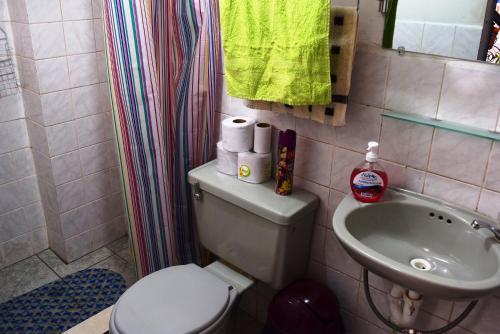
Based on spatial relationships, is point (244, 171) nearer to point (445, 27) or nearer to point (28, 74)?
point (445, 27)

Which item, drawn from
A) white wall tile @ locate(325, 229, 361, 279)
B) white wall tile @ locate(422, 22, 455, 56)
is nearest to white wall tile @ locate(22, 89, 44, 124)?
white wall tile @ locate(325, 229, 361, 279)

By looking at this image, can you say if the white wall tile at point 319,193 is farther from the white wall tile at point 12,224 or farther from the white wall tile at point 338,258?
the white wall tile at point 12,224

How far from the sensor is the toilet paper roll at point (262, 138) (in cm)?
162

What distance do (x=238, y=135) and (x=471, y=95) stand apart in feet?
2.58

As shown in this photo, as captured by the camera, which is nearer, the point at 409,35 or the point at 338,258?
the point at 409,35

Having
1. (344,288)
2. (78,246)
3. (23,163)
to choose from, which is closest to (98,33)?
(23,163)

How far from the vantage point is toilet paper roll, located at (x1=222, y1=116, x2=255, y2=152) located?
1.63m

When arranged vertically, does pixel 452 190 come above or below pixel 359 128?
below

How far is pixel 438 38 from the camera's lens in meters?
1.23

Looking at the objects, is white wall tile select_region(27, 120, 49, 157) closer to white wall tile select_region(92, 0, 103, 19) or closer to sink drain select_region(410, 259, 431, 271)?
white wall tile select_region(92, 0, 103, 19)

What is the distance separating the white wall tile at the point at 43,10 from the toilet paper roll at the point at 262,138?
1.04 metres

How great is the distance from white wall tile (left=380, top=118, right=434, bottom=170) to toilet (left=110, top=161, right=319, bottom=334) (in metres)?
0.35

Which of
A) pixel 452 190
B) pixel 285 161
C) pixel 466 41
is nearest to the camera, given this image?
pixel 466 41

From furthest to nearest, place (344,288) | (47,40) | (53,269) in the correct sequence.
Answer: (53,269) → (47,40) → (344,288)
